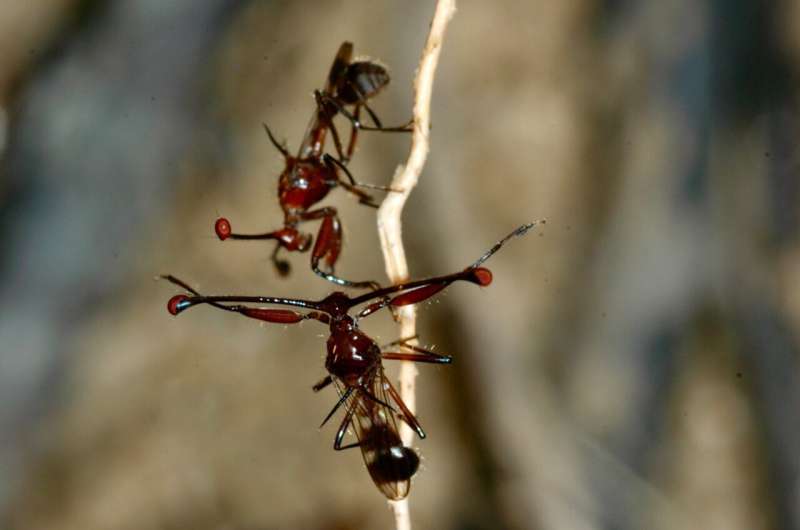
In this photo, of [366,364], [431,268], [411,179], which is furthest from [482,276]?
[431,268]

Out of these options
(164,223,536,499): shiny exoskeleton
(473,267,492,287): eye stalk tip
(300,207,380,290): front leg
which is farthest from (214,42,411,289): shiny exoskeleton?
(473,267,492,287): eye stalk tip

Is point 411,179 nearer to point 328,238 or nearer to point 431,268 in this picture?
point 328,238

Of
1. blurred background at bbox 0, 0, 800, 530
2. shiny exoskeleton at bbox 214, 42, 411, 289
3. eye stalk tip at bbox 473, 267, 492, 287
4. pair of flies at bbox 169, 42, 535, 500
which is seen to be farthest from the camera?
blurred background at bbox 0, 0, 800, 530

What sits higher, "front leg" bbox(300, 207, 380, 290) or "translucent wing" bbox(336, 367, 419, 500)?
"front leg" bbox(300, 207, 380, 290)

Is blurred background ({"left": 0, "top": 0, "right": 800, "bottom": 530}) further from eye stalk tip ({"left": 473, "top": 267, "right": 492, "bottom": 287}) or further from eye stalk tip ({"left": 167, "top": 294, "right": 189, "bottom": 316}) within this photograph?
eye stalk tip ({"left": 473, "top": 267, "right": 492, "bottom": 287})

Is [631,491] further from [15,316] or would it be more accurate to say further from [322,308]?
[15,316]
